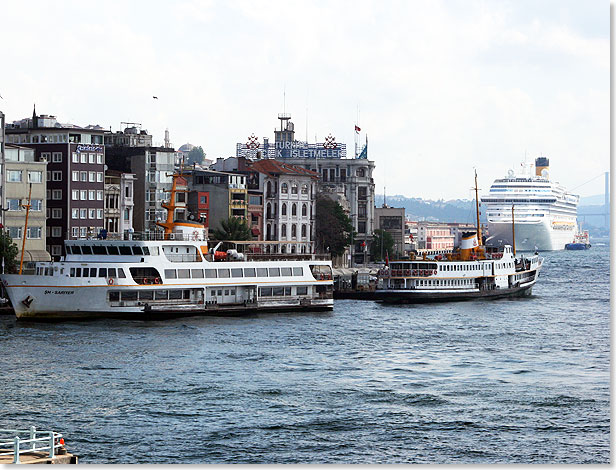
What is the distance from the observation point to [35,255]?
289 ft

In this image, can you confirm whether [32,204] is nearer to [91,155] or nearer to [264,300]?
[91,155]

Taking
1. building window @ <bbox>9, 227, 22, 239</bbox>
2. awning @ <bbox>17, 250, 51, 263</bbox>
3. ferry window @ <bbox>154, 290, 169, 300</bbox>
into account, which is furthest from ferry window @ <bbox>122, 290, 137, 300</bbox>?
building window @ <bbox>9, 227, 22, 239</bbox>

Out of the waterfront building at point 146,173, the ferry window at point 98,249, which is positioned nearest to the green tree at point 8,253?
the ferry window at point 98,249

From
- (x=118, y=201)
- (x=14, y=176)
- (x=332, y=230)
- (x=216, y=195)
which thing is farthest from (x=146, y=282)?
(x=332, y=230)

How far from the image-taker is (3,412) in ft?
139

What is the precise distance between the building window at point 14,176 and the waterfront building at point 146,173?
15.9 m

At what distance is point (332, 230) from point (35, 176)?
41108 millimetres

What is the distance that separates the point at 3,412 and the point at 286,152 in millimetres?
Result: 108905

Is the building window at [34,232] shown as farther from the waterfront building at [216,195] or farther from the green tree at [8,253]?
the waterfront building at [216,195]

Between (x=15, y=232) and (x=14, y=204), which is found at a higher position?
(x=14, y=204)

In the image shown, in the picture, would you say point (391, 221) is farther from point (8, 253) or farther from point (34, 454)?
point (34, 454)

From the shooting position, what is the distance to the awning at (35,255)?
8652cm

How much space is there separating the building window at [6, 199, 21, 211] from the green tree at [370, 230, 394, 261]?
2255 inches

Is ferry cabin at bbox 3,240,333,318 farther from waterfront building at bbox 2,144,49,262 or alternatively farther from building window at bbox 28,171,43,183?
building window at bbox 28,171,43,183
